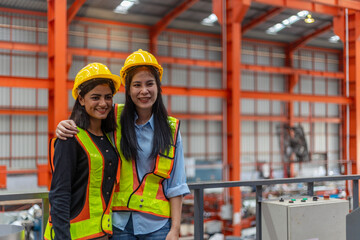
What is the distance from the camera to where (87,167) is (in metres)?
2.06

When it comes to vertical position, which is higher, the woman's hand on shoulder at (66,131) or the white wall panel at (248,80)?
the white wall panel at (248,80)

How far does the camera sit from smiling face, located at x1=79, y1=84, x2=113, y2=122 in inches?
84.9

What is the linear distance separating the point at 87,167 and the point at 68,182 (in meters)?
0.13

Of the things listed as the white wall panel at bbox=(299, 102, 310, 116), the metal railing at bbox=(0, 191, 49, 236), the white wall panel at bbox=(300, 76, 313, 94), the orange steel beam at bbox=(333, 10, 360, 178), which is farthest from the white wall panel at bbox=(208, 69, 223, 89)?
the metal railing at bbox=(0, 191, 49, 236)

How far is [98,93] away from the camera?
7.15 feet

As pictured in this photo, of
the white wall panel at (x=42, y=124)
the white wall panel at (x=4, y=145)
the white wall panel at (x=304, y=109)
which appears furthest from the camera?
the white wall panel at (x=304, y=109)

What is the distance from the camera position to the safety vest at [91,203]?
2.06m

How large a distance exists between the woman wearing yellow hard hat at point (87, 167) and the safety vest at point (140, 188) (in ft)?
0.23

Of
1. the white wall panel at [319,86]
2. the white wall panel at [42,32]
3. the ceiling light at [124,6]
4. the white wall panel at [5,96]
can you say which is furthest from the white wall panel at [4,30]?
the white wall panel at [319,86]

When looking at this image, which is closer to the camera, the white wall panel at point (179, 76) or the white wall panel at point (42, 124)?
the white wall panel at point (42, 124)

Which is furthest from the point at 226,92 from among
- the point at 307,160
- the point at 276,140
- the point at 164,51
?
the point at 276,140

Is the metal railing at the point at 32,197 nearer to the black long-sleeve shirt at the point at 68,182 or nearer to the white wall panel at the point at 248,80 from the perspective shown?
the black long-sleeve shirt at the point at 68,182

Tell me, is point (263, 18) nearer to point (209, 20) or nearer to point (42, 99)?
point (209, 20)

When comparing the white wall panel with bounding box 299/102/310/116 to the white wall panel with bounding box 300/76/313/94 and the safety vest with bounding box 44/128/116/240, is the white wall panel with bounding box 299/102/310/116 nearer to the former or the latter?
the white wall panel with bounding box 300/76/313/94
